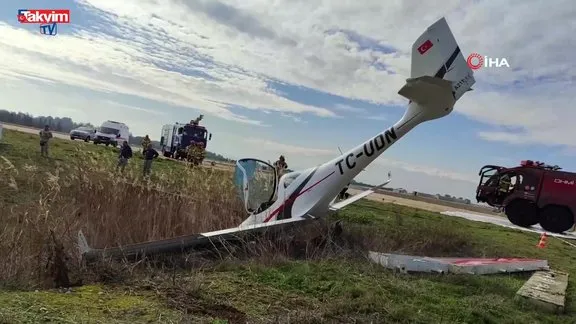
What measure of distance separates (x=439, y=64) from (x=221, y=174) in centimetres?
500

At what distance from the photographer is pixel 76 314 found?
3.45m

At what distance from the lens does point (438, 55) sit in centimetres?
789

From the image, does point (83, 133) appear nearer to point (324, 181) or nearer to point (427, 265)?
point (324, 181)

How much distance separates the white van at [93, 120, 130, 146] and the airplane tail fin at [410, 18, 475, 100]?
39.6 metres

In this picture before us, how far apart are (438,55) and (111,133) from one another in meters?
42.3

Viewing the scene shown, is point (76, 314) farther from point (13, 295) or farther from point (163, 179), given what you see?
point (163, 179)

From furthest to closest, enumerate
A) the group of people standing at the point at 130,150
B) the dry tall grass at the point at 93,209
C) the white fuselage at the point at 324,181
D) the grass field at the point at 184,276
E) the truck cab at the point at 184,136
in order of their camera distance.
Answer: the truck cab at the point at 184,136, the group of people standing at the point at 130,150, the white fuselage at the point at 324,181, the dry tall grass at the point at 93,209, the grass field at the point at 184,276

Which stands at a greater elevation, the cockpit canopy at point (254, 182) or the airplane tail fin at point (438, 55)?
the airplane tail fin at point (438, 55)

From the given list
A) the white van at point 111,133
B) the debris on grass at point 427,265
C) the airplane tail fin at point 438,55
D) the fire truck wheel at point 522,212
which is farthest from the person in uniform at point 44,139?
the white van at point 111,133

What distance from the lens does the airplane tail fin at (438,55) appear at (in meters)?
7.89

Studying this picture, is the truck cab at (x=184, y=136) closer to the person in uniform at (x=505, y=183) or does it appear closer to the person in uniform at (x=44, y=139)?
the person in uniform at (x=44, y=139)

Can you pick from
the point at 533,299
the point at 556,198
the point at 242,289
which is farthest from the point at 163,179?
the point at 556,198

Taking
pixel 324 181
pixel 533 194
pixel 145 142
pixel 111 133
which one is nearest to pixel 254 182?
pixel 324 181

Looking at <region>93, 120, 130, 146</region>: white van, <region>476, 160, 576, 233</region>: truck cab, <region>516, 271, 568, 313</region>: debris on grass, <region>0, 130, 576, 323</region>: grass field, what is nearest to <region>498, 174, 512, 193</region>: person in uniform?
<region>476, 160, 576, 233</region>: truck cab
